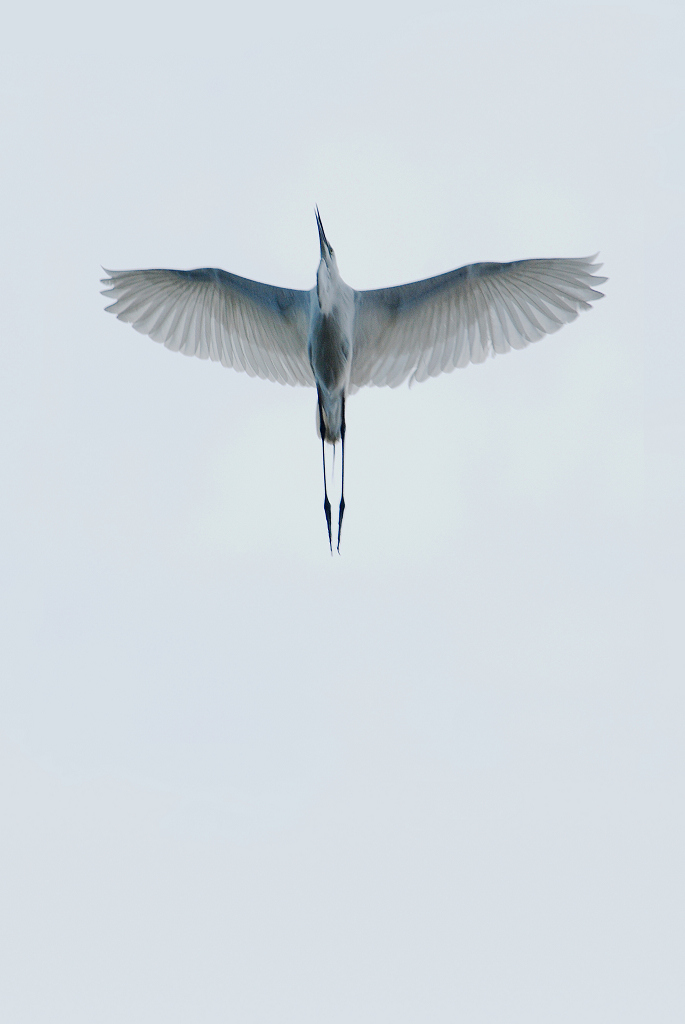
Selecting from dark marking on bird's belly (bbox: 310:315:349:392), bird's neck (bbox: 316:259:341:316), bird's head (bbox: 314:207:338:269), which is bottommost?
dark marking on bird's belly (bbox: 310:315:349:392)

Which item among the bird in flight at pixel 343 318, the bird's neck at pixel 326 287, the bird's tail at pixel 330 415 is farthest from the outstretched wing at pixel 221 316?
the bird's tail at pixel 330 415

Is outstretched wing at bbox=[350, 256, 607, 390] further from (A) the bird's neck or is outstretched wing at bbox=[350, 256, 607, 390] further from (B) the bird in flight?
(A) the bird's neck

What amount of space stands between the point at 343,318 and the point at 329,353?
263 mm

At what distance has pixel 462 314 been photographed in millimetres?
8078

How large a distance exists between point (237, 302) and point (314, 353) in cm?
83

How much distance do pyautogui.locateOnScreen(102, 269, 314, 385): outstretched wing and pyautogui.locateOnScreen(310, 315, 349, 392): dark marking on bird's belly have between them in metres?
0.42

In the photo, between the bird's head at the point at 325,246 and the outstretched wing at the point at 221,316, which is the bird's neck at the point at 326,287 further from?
the outstretched wing at the point at 221,316

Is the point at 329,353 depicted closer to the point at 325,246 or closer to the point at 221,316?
the point at 325,246

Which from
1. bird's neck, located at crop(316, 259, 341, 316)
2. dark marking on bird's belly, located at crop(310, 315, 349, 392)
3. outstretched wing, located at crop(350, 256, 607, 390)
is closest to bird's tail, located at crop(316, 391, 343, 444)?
dark marking on bird's belly, located at crop(310, 315, 349, 392)

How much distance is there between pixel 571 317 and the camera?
7.82 metres

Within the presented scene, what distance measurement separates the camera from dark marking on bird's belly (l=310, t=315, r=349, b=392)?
308 inches

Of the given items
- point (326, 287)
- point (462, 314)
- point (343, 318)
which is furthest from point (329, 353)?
point (462, 314)

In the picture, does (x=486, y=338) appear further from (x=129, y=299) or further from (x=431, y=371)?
(x=129, y=299)

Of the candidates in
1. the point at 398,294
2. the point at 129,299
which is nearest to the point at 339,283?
the point at 398,294
